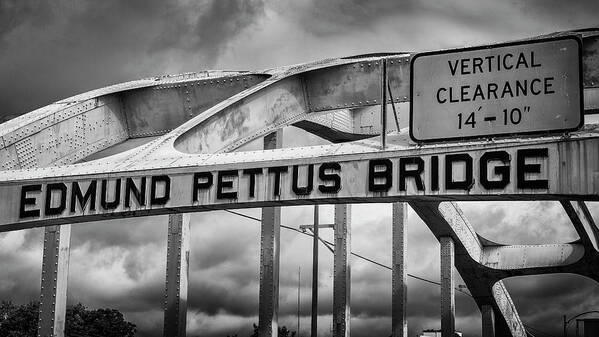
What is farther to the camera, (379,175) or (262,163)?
(262,163)

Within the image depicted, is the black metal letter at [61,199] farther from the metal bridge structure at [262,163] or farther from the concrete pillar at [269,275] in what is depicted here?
the concrete pillar at [269,275]

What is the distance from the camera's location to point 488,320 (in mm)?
39406

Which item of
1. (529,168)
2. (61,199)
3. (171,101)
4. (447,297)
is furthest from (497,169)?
(447,297)

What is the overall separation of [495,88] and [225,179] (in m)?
4.07

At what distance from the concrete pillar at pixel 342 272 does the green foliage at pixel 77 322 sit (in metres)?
47.6

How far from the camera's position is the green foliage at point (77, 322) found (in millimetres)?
71188

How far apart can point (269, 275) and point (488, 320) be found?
18.9 metres

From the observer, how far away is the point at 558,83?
13.1 m

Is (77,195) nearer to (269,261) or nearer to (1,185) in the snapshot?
(1,185)

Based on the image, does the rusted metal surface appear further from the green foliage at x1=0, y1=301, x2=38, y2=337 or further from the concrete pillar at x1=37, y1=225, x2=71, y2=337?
the green foliage at x1=0, y1=301, x2=38, y2=337

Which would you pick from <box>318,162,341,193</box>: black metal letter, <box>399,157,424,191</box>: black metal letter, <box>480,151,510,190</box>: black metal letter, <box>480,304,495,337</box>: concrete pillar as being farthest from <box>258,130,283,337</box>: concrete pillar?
<box>480,304,495,337</box>: concrete pillar

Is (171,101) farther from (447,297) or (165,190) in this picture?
(447,297)

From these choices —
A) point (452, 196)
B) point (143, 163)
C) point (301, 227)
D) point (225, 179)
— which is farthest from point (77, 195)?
point (301, 227)

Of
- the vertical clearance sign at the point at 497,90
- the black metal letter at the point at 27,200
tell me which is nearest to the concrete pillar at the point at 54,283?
the black metal letter at the point at 27,200
